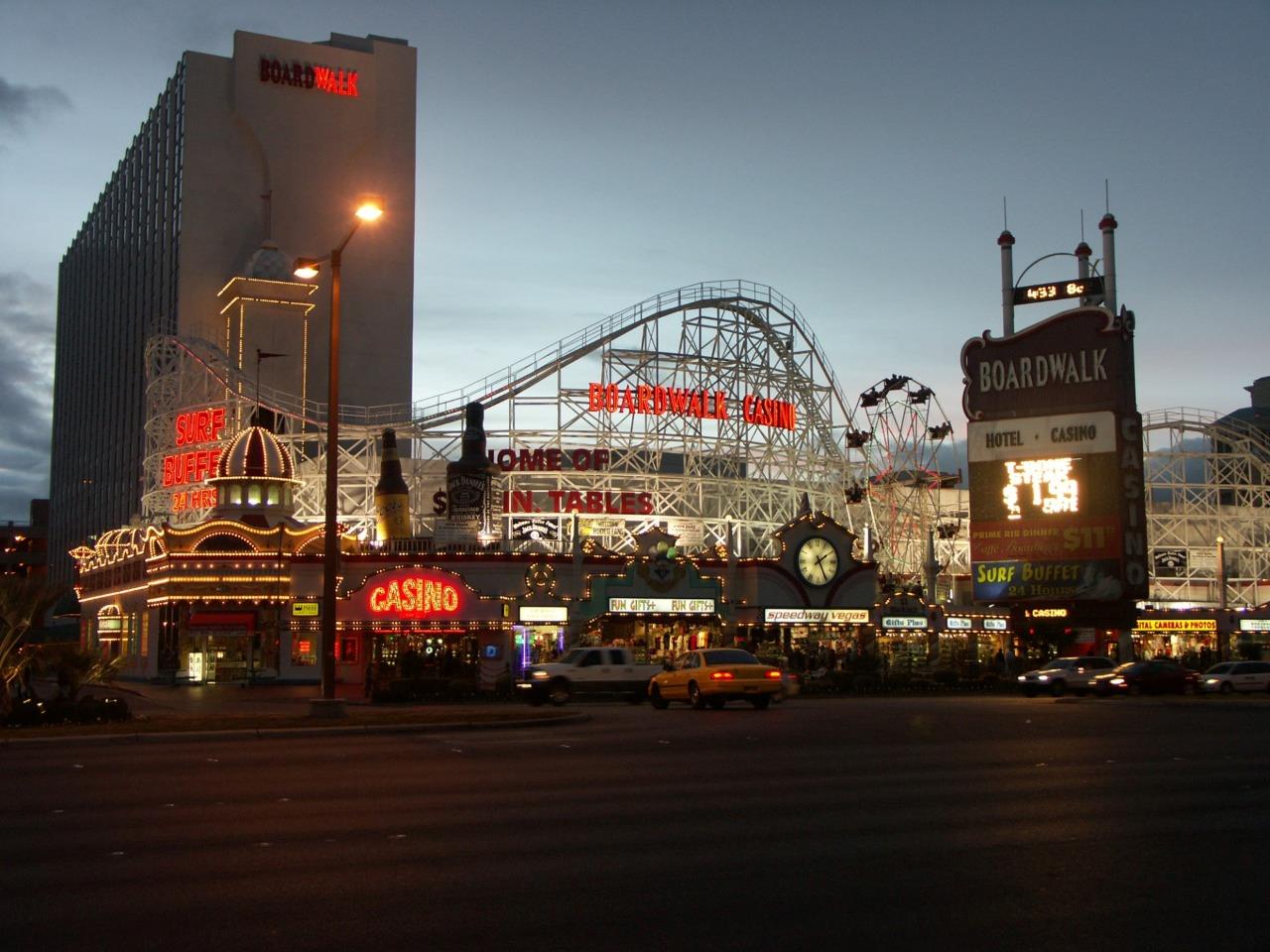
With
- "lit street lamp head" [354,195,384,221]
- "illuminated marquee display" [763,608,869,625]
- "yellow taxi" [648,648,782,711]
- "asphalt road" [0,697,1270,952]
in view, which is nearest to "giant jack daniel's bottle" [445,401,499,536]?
"illuminated marquee display" [763,608,869,625]

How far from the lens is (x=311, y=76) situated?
319 ft

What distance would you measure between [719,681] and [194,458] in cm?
4368

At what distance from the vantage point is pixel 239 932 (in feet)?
28.0

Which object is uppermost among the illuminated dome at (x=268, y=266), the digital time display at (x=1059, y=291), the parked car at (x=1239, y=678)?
the illuminated dome at (x=268, y=266)

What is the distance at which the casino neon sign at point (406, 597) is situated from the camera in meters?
50.2

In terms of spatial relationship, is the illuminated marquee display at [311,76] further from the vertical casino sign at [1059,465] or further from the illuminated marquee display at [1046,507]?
the illuminated marquee display at [1046,507]

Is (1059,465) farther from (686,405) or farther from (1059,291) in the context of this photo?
(686,405)

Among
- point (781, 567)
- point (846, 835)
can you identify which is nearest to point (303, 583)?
point (781, 567)

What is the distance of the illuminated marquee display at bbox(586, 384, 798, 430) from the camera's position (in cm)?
6419

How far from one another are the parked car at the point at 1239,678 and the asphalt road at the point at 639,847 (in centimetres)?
2502

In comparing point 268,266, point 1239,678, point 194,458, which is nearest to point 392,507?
point 194,458

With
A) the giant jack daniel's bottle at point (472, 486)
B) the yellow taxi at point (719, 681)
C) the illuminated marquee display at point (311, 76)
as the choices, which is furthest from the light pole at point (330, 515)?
the illuminated marquee display at point (311, 76)

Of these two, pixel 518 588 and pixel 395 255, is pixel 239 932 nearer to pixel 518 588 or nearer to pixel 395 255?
pixel 518 588

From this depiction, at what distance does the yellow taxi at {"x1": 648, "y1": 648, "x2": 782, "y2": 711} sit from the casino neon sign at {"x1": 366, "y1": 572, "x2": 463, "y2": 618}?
1889 centimetres
